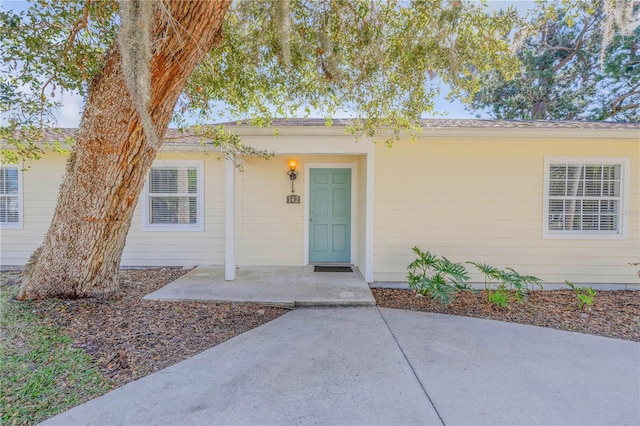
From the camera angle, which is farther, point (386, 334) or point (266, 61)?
point (266, 61)

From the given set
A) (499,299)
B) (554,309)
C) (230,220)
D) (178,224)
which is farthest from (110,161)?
(554,309)

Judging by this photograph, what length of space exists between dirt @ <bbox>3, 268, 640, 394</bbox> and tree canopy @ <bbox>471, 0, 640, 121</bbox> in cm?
888

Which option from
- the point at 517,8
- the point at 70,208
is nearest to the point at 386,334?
the point at 70,208

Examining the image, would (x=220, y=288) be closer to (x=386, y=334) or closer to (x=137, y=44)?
(x=386, y=334)

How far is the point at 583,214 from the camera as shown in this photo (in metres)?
5.26

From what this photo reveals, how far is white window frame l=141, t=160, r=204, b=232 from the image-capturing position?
19.8ft

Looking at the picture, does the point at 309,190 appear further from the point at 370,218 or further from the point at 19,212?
the point at 19,212

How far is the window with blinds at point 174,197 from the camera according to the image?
609cm

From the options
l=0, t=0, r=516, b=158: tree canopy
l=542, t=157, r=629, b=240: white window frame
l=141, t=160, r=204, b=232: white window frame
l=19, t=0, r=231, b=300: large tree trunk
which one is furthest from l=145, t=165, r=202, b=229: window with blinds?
l=542, t=157, r=629, b=240: white window frame

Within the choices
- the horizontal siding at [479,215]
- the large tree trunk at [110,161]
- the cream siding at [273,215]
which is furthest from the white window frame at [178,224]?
the horizontal siding at [479,215]

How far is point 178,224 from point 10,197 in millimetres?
3368

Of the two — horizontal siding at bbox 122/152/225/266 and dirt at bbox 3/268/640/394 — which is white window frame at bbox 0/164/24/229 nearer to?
dirt at bbox 3/268/640/394

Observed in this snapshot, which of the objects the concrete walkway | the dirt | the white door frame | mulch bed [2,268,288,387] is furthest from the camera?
the white door frame

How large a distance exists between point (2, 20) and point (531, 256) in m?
7.83
